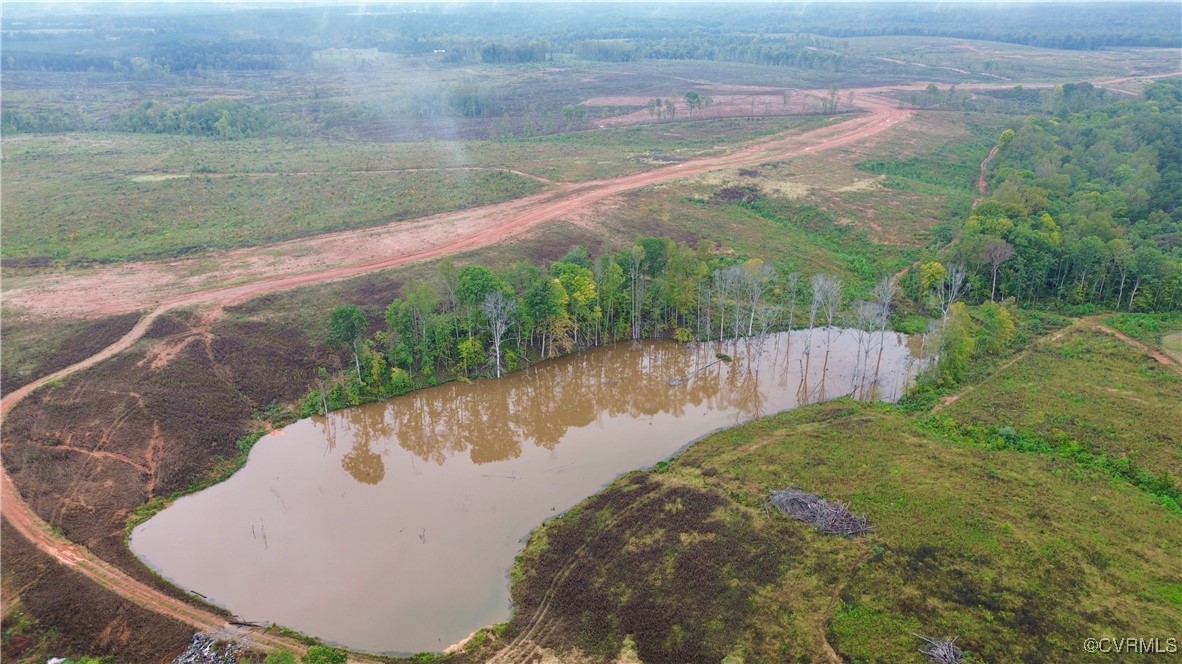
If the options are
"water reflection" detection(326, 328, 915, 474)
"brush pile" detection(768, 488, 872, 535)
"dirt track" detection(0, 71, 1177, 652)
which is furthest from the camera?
"water reflection" detection(326, 328, 915, 474)

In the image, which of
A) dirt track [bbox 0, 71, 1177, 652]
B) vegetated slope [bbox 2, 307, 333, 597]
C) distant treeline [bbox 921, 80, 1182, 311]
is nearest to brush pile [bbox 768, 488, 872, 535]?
dirt track [bbox 0, 71, 1177, 652]

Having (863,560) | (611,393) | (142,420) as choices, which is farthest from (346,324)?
(863,560)

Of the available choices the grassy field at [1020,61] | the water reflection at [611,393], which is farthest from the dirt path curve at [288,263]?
the grassy field at [1020,61]

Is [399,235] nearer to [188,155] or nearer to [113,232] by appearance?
[113,232]

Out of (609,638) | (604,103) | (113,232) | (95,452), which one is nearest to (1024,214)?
(609,638)

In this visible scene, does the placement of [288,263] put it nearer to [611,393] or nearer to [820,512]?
[611,393]

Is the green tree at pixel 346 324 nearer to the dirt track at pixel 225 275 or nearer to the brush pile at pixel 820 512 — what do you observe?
the dirt track at pixel 225 275

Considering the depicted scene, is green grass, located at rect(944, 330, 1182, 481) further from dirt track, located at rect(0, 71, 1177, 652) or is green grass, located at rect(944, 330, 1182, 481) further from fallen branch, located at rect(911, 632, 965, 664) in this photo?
dirt track, located at rect(0, 71, 1177, 652)
